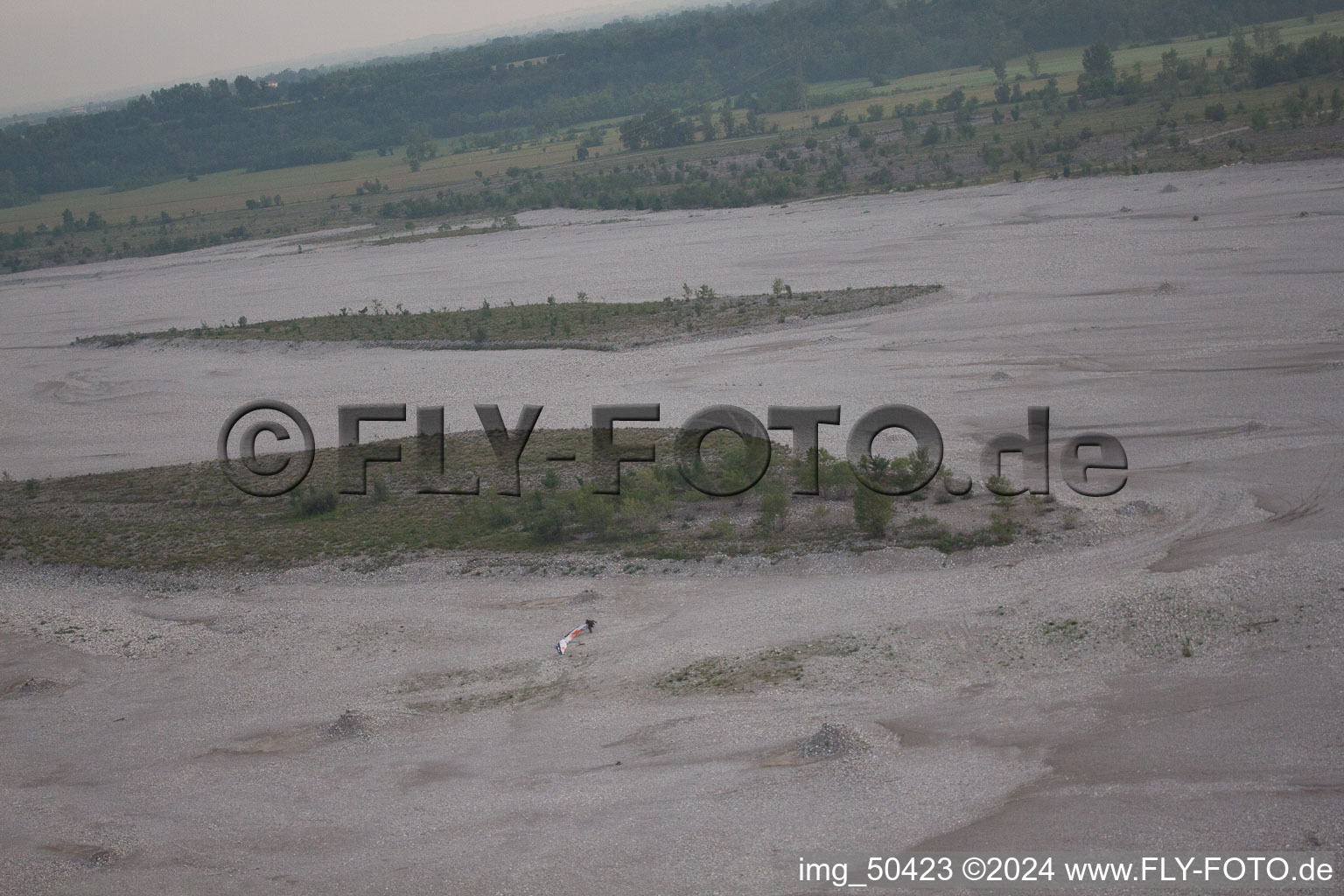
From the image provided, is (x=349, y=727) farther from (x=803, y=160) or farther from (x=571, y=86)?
(x=571, y=86)

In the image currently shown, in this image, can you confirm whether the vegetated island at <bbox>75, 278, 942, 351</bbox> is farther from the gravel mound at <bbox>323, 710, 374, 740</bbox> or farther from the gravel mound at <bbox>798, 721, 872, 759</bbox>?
the gravel mound at <bbox>798, 721, 872, 759</bbox>

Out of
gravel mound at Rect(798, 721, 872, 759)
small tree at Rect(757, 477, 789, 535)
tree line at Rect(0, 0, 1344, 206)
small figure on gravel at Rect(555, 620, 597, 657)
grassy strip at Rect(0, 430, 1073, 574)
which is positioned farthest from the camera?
tree line at Rect(0, 0, 1344, 206)

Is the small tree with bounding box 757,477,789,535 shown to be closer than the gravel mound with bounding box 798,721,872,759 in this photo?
No

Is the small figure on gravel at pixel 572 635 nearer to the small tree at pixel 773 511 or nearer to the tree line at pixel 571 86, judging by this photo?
the small tree at pixel 773 511

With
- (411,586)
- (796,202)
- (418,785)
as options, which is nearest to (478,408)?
(411,586)

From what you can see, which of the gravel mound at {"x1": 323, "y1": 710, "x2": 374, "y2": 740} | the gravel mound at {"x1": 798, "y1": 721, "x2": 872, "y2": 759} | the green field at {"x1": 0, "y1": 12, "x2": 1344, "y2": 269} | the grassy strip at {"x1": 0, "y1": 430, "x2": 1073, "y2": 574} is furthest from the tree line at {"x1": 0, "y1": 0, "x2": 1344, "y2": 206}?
the gravel mound at {"x1": 798, "y1": 721, "x2": 872, "y2": 759}

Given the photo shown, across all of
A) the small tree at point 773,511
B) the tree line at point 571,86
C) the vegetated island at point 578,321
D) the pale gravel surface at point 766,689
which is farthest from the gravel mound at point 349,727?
the tree line at point 571,86

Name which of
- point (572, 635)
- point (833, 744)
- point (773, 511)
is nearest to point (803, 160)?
point (773, 511)
